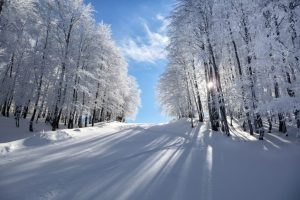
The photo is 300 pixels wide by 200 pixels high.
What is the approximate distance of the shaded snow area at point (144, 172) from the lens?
6566mm

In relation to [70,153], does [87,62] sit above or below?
above

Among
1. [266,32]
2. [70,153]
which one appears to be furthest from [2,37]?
[266,32]

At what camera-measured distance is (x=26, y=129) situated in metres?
22.5

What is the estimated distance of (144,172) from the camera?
812 centimetres

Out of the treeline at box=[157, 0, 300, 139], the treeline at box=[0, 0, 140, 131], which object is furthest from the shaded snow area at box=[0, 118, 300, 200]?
the treeline at box=[0, 0, 140, 131]

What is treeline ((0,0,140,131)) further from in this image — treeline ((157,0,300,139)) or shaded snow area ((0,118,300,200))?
shaded snow area ((0,118,300,200))

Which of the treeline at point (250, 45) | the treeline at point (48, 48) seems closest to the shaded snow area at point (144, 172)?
the treeline at point (250, 45)

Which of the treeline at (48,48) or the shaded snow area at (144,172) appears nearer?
the shaded snow area at (144,172)

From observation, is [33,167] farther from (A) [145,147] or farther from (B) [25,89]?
(B) [25,89]

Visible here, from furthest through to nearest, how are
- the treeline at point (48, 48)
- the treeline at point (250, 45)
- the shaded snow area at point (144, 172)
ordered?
the treeline at point (48, 48)
the treeline at point (250, 45)
the shaded snow area at point (144, 172)

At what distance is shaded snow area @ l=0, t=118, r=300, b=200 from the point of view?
657 cm

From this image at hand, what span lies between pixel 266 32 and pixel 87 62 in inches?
767

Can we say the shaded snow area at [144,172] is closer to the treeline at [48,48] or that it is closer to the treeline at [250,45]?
the treeline at [250,45]

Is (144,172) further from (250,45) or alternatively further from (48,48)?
(48,48)
